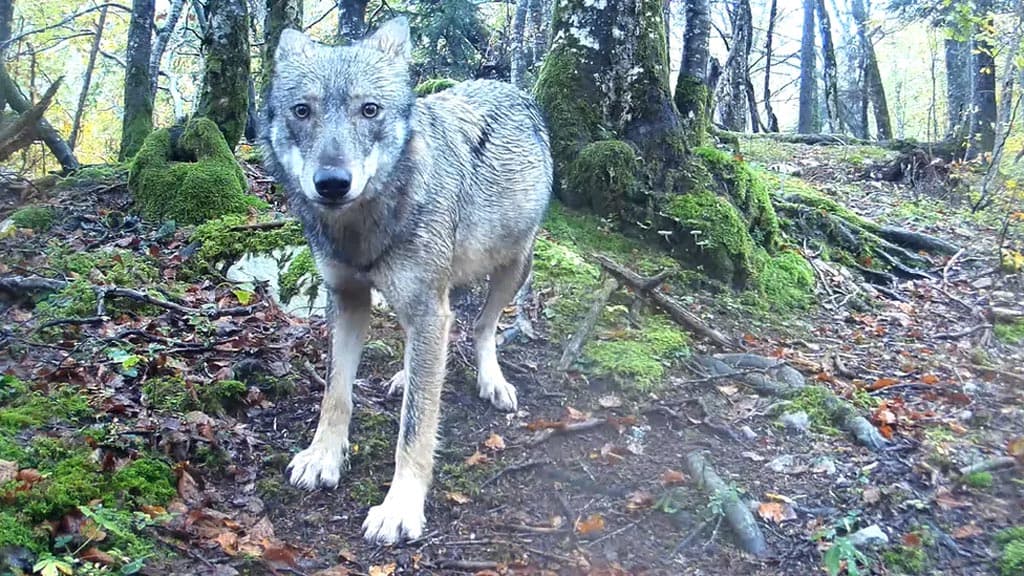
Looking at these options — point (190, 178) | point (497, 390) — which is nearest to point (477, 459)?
point (497, 390)

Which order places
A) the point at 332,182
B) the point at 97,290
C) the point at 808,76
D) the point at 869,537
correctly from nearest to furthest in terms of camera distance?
1. the point at 332,182
2. the point at 869,537
3. the point at 97,290
4. the point at 808,76

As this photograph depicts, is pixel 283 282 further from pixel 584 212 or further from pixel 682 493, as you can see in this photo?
pixel 682 493

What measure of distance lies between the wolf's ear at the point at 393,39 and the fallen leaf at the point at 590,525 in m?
2.65

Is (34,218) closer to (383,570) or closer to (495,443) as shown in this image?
(495,443)

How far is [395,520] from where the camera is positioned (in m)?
3.80

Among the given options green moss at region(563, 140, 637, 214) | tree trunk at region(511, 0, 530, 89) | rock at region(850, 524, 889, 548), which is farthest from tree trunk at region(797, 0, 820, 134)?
rock at region(850, 524, 889, 548)

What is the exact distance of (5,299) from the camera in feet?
18.1

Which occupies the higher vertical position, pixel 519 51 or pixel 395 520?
pixel 519 51

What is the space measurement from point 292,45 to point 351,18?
27.7 feet

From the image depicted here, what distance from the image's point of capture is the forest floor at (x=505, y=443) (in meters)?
3.53

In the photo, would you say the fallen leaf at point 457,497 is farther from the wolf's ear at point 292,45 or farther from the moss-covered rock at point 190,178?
the moss-covered rock at point 190,178

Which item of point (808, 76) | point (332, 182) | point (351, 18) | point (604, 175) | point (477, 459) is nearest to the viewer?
point (332, 182)

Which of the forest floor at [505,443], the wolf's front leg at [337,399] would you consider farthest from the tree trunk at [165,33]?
the wolf's front leg at [337,399]

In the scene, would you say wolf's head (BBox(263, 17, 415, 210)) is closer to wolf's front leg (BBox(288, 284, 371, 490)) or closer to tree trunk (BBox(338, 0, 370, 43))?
wolf's front leg (BBox(288, 284, 371, 490))
